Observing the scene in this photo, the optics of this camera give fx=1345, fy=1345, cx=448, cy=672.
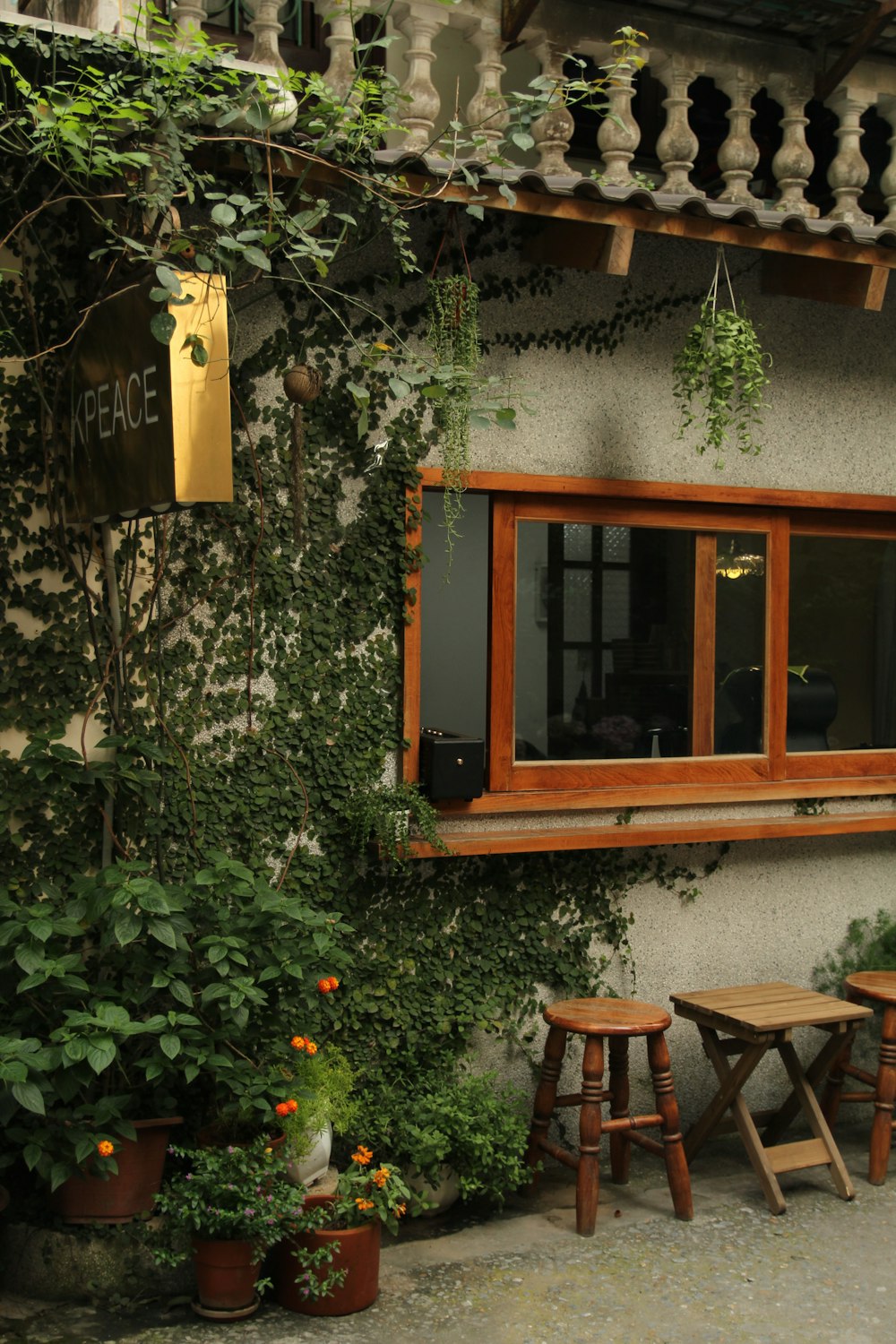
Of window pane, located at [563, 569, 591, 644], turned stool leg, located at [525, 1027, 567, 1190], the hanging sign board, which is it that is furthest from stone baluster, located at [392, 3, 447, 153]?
turned stool leg, located at [525, 1027, 567, 1190]

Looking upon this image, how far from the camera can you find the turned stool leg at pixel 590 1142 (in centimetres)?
520

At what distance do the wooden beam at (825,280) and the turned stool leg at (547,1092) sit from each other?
3.48 metres

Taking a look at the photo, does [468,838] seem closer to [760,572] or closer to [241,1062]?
[241,1062]

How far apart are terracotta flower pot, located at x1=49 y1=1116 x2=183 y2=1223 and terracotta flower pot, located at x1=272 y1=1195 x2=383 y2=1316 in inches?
20.1

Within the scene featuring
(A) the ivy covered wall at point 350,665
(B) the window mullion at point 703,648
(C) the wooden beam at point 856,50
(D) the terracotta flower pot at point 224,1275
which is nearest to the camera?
(D) the terracotta flower pot at point 224,1275

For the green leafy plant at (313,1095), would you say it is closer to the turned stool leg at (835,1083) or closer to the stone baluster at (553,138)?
the turned stool leg at (835,1083)

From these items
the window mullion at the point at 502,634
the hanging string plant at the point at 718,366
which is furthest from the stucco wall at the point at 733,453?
the window mullion at the point at 502,634

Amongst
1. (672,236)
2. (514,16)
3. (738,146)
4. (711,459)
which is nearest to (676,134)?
(738,146)

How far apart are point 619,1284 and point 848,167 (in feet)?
16.2

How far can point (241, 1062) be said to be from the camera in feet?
15.4

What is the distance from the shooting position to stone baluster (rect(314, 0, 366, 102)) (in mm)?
5219

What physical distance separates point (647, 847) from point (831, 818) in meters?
1.07

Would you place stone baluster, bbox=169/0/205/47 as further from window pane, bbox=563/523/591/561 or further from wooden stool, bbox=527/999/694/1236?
wooden stool, bbox=527/999/694/1236

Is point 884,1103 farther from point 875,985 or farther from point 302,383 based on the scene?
point 302,383
